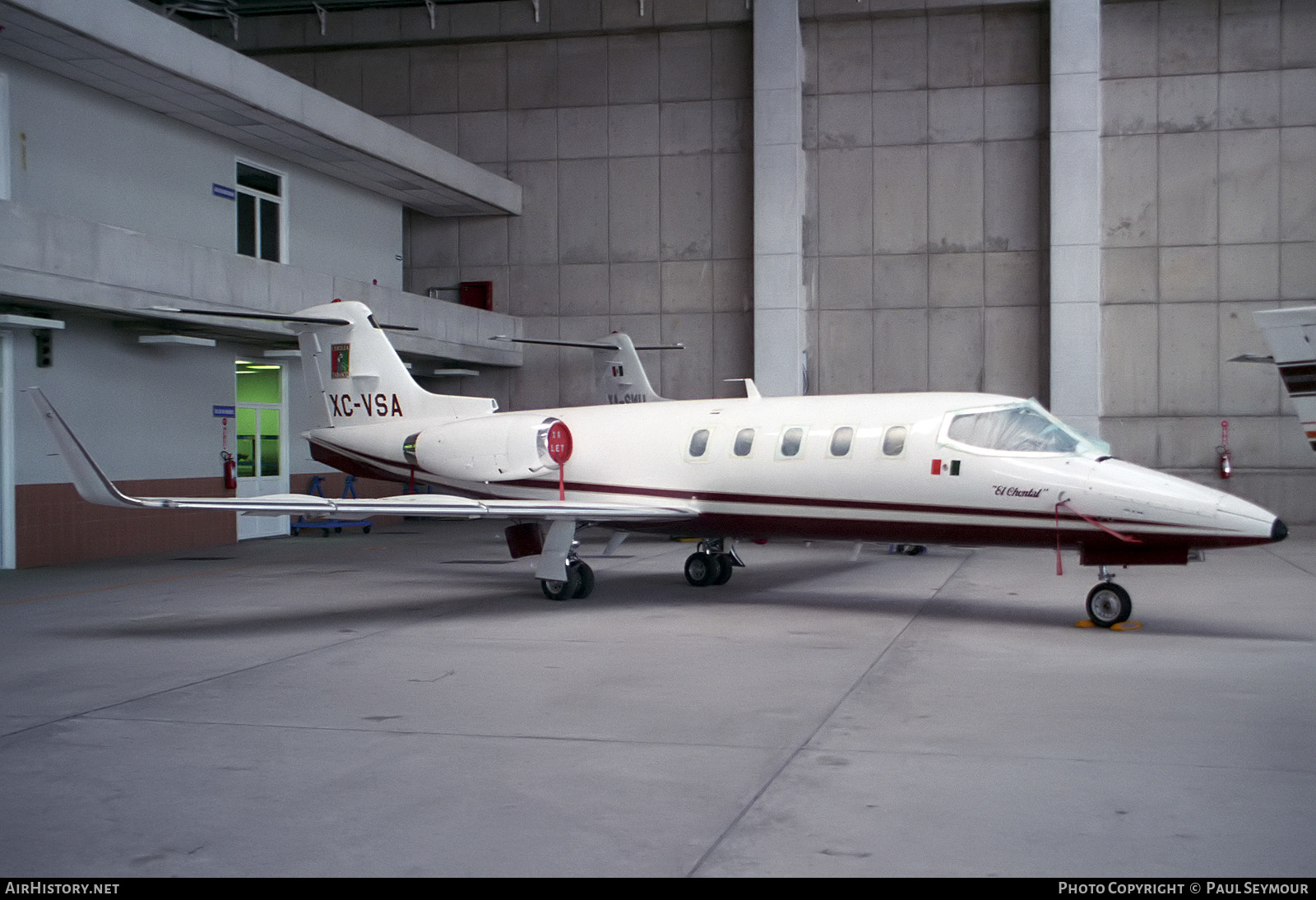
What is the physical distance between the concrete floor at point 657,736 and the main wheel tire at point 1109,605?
0.60 ft

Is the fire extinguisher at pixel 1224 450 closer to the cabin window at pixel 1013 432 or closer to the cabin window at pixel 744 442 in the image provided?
the cabin window at pixel 1013 432

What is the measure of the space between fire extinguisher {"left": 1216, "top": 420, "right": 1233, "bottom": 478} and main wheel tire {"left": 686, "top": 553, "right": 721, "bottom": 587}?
1477cm

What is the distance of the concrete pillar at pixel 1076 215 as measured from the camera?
24.9 meters

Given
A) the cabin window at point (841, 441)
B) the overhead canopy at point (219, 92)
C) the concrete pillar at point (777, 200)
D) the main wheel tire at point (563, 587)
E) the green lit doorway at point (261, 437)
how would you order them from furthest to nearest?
the concrete pillar at point (777, 200)
the green lit doorway at point (261, 437)
the overhead canopy at point (219, 92)
the main wheel tire at point (563, 587)
the cabin window at point (841, 441)

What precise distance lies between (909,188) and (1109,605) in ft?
56.5

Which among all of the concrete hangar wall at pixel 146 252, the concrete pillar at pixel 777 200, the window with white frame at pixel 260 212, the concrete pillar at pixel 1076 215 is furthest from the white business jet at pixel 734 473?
the concrete pillar at pixel 1076 215

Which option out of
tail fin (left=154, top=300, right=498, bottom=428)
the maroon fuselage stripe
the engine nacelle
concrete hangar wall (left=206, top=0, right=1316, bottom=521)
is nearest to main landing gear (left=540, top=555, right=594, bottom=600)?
the maroon fuselage stripe

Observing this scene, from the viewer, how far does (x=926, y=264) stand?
2641 centimetres

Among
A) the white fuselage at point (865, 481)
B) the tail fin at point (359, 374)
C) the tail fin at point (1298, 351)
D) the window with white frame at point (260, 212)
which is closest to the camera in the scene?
the white fuselage at point (865, 481)

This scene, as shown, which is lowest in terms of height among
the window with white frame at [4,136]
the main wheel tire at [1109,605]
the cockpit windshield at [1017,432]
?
the main wheel tire at [1109,605]

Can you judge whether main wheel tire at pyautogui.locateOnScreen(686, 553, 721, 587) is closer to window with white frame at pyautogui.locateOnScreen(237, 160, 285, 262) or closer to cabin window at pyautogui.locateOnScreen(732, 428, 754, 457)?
cabin window at pyautogui.locateOnScreen(732, 428, 754, 457)

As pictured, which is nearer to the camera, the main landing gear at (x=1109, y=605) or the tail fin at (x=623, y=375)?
the main landing gear at (x=1109, y=605)

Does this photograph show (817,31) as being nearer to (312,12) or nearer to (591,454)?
(312,12)

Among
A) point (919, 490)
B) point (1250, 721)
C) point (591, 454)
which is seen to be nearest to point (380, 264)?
point (591, 454)
